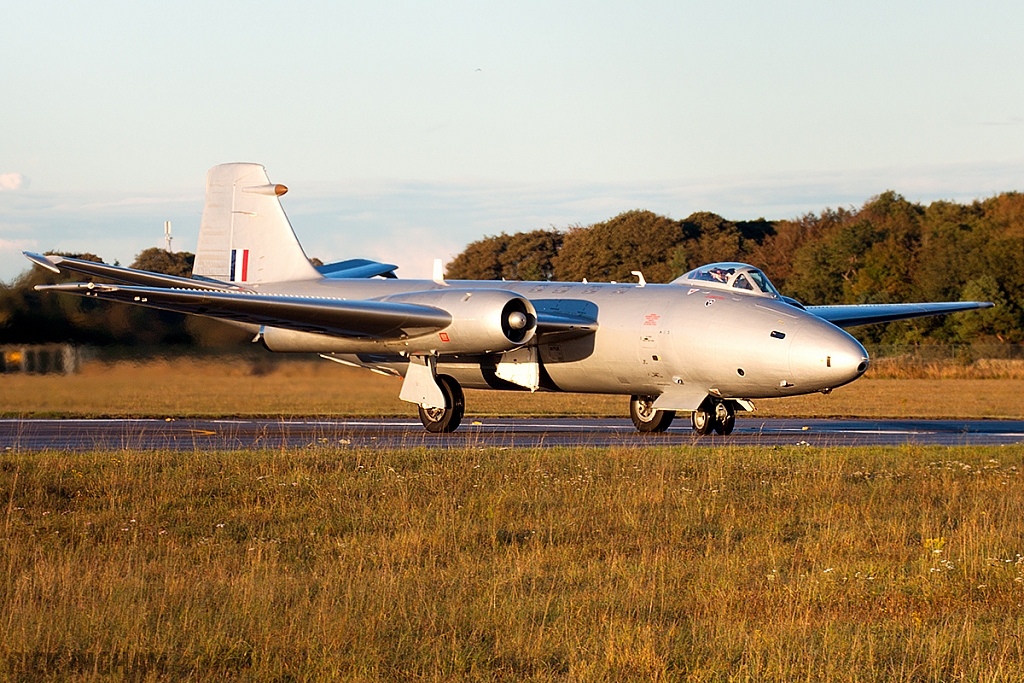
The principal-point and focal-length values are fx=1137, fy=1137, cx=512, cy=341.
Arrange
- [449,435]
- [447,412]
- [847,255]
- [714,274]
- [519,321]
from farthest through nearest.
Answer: [847,255], [447,412], [449,435], [714,274], [519,321]

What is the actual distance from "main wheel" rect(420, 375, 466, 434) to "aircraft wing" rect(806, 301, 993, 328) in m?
7.07

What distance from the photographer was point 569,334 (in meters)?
20.9

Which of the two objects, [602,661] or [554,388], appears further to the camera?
[554,388]

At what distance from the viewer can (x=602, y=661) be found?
20.1ft

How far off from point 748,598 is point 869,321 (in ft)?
57.3

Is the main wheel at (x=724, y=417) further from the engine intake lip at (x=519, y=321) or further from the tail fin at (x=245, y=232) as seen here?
the tail fin at (x=245, y=232)

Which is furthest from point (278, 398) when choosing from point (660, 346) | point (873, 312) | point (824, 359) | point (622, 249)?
point (622, 249)

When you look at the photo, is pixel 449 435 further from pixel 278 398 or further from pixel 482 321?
pixel 278 398

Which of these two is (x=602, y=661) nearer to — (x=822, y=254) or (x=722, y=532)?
Answer: (x=722, y=532)

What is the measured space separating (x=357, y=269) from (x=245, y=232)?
276cm

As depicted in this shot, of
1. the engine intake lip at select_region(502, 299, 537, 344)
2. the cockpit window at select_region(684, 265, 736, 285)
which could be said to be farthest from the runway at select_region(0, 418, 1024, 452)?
the cockpit window at select_region(684, 265, 736, 285)

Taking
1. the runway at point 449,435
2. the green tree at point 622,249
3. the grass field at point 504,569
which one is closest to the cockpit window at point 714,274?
the runway at point 449,435

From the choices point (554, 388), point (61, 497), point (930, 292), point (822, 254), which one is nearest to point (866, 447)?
point (554, 388)

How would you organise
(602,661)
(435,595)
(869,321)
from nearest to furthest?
(602,661)
(435,595)
(869,321)
